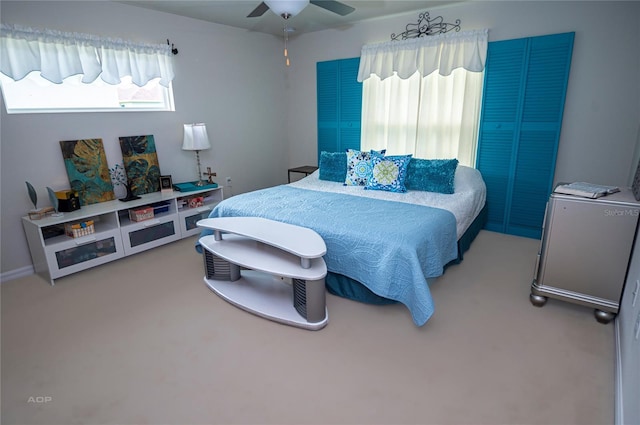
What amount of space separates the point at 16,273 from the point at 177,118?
81.7 inches

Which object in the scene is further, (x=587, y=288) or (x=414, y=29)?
(x=414, y=29)

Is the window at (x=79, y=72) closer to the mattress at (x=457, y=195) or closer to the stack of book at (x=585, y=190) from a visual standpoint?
the mattress at (x=457, y=195)

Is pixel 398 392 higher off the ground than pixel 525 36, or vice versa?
pixel 525 36

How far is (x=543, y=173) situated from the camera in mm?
3396

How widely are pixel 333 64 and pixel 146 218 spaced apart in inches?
115

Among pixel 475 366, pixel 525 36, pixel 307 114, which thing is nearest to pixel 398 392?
pixel 475 366

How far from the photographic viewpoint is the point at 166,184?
12.2 feet

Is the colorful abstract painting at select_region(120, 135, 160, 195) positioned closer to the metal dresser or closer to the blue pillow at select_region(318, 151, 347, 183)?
the blue pillow at select_region(318, 151, 347, 183)

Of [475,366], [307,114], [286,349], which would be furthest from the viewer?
[307,114]

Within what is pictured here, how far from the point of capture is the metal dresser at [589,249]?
6.68 ft

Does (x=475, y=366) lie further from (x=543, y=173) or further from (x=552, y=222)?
(x=543, y=173)

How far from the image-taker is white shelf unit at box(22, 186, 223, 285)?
280cm

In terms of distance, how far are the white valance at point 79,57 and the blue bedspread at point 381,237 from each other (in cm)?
167

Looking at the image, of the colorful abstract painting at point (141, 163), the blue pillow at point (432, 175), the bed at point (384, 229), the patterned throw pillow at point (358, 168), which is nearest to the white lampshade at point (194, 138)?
the colorful abstract painting at point (141, 163)
